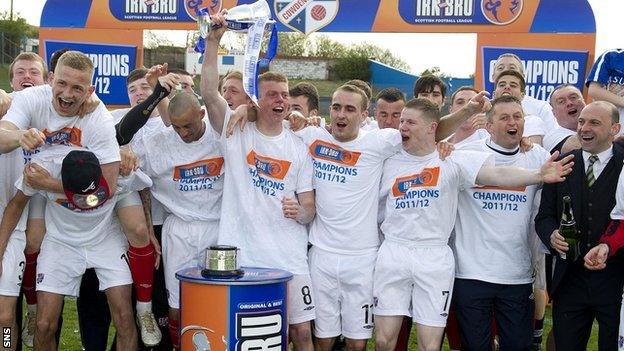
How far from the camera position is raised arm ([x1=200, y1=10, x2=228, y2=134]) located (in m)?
5.86

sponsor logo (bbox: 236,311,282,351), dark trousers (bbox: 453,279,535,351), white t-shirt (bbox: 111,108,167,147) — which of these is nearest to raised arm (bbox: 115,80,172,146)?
white t-shirt (bbox: 111,108,167,147)

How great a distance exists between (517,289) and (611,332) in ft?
2.35

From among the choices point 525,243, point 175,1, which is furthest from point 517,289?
point 175,1

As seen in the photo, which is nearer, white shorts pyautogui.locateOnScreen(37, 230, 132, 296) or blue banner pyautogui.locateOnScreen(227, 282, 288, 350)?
blue banner pyautogui.locateOnScreen(227, 282, 288, 350)

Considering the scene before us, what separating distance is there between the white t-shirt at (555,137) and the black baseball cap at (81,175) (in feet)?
12.0

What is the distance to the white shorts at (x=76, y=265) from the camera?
6145mm

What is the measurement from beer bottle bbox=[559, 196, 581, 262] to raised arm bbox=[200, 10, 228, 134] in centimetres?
244

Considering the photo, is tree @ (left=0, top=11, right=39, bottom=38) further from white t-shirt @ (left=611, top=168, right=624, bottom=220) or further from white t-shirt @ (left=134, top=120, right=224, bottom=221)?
white t-shirt @ (left=611, top=168, right=624, bottom=220)

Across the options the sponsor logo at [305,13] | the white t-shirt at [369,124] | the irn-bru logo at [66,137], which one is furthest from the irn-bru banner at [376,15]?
the irn-bru logo at [66,137]

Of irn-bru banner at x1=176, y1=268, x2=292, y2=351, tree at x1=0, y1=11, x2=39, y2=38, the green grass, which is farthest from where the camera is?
tree at x1=0, y1=11, x2=39, y2=38

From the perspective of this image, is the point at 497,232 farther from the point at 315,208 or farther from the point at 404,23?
the point at 404,23

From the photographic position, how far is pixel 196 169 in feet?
20.6

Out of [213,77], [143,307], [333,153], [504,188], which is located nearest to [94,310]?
[143,307]

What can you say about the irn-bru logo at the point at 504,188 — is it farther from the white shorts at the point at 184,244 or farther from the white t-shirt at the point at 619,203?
the white shorts at the point at 184,244
